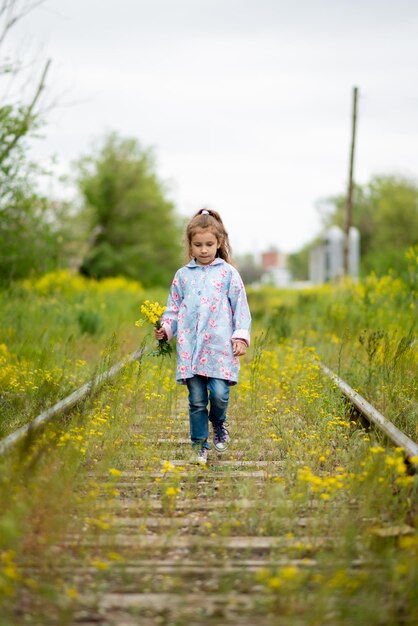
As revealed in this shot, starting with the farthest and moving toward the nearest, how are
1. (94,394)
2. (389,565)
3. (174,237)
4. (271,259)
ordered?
(271,259)
(174,237)
(94,394)
(389,565)

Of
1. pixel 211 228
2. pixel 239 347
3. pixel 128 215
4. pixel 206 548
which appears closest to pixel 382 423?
pixel 239 347

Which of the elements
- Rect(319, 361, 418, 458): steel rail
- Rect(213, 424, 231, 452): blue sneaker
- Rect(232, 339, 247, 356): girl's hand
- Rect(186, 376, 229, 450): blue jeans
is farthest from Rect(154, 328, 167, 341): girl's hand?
Rect(319, 361, 418, 458): steel rail

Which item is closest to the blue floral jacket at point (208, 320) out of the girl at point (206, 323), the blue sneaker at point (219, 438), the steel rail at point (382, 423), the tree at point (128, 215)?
the girl at point (206, 323)

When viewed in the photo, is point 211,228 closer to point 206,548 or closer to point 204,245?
point 204,245

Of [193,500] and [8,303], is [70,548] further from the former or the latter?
[8,303]

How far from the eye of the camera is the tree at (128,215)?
3966 cm

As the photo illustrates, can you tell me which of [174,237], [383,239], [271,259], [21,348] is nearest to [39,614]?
[21,348]

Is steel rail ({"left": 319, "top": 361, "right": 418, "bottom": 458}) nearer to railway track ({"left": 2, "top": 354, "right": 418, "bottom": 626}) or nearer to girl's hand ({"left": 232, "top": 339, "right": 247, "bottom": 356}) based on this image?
railway track ({"left": 2, "top": 354, "right": 418, "bottom": 626})

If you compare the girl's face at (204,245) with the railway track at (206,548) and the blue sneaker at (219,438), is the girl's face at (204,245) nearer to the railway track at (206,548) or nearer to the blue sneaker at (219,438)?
the blue sneaker at (219,438)

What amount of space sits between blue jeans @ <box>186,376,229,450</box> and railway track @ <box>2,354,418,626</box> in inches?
17.3

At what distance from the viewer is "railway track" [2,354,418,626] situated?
2.89 metres

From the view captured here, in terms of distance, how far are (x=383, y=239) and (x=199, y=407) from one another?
5615cm

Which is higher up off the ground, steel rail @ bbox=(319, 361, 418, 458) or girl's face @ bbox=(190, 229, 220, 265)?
girl's face @ bbox=(190, 229, 220, 265)

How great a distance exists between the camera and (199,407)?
538 centimetres
